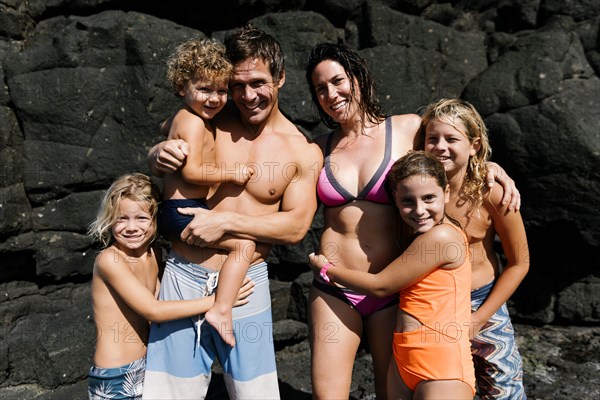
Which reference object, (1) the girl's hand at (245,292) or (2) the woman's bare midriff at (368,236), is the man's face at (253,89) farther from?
(1) the girl's hand at (245,292)

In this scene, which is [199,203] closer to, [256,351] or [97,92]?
[256,351]

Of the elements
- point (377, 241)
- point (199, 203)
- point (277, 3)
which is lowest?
point (377, 241)

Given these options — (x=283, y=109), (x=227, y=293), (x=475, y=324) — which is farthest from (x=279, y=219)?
(x=283, y=109)

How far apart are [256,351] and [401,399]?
707 millimetres

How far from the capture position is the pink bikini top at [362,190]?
Answer: 280 cm

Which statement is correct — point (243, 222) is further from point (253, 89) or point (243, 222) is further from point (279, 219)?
point (253, 89)

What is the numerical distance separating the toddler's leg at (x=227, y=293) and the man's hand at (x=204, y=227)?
71 millimetres

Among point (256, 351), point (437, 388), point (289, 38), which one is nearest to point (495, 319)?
point (437, 388)

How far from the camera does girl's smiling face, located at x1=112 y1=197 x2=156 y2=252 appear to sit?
278 centimetres

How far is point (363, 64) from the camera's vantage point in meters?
2.96

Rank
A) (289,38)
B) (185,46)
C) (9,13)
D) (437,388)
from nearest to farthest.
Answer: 1. (437,388)
2. (185,46)
3. (9,13)
4. (289,38)

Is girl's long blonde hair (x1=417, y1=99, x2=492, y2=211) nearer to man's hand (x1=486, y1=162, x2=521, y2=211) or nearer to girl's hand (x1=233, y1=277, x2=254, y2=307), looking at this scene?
man's hand (x1=486, y1=162, x2=521, y2=211)

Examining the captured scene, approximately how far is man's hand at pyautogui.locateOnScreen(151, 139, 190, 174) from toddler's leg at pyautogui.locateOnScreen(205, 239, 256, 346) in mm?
429

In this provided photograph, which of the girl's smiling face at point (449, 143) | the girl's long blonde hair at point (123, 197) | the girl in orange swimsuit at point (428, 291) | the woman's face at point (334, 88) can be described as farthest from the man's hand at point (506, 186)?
the girl's long blonde hair at point (123, 197)
